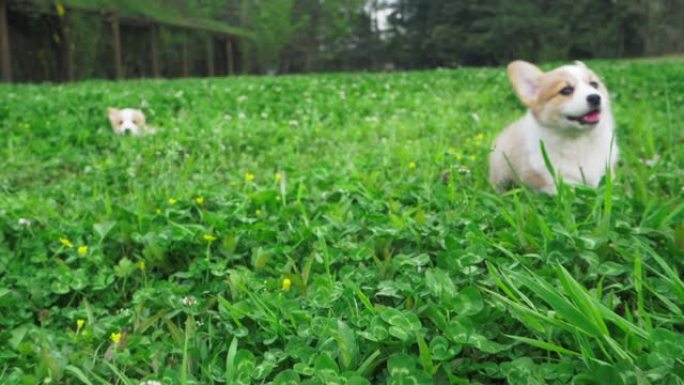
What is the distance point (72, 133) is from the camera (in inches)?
174

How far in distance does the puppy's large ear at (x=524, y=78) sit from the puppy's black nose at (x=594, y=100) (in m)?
0.33

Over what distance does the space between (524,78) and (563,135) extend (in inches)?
15.4

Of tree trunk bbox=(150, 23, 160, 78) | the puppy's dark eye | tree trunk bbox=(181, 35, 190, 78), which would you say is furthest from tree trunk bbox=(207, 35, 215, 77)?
the puppy's dark eye

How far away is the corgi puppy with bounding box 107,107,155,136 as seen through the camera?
4492 mm

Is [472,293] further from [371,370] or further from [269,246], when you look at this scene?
[269,246]

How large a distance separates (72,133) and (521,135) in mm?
3230

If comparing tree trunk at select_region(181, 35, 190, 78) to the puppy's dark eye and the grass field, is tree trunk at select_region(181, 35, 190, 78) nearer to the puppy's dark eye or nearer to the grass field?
the grass field

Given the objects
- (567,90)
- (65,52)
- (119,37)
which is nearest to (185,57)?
(119,37)

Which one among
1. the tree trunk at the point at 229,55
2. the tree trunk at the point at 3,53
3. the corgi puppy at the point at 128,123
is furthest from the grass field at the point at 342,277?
the tree trunk at the point at 229,55

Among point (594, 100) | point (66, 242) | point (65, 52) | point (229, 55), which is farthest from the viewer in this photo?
point (229, 55)

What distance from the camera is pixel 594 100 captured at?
2479 mm

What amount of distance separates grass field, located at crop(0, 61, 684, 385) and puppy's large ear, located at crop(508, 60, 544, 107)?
44 cm

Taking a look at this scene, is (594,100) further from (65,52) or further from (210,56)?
(210,56)

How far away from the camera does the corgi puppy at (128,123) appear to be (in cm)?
449
